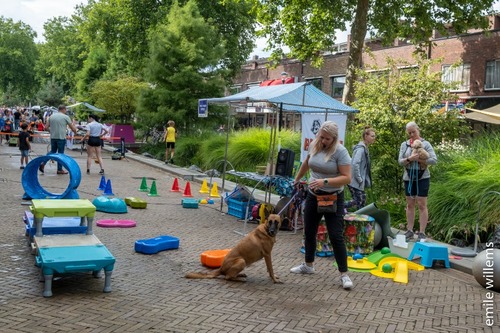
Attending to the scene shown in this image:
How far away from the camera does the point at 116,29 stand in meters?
37.4

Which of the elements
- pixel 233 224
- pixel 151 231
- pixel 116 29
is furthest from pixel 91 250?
pixel 116 29

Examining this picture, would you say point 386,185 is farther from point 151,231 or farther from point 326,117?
point 151,231

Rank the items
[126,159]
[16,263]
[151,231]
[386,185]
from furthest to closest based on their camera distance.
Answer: [126,159] < [386,185] < [151,231] < [16,263]

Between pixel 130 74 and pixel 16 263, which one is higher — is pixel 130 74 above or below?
above

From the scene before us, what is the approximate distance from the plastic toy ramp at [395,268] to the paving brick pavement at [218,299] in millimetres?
137

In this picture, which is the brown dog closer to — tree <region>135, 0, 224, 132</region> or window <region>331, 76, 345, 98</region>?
tree <region>135, 0, 224, 132</region>

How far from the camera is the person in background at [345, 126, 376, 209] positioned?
8.52 metres

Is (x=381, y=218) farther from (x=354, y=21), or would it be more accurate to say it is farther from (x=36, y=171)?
(x=354, y=21)

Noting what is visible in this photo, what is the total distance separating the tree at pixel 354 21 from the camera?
19922 mm

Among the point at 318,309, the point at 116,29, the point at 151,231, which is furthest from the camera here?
the point at 116,29

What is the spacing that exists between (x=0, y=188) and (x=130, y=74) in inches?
1110

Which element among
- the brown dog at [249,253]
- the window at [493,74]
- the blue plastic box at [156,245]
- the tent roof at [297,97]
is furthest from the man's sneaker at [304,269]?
the window at [493,74]

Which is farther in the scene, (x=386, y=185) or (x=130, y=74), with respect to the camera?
(x=130, y=74)

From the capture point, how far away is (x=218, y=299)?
18.4ft
